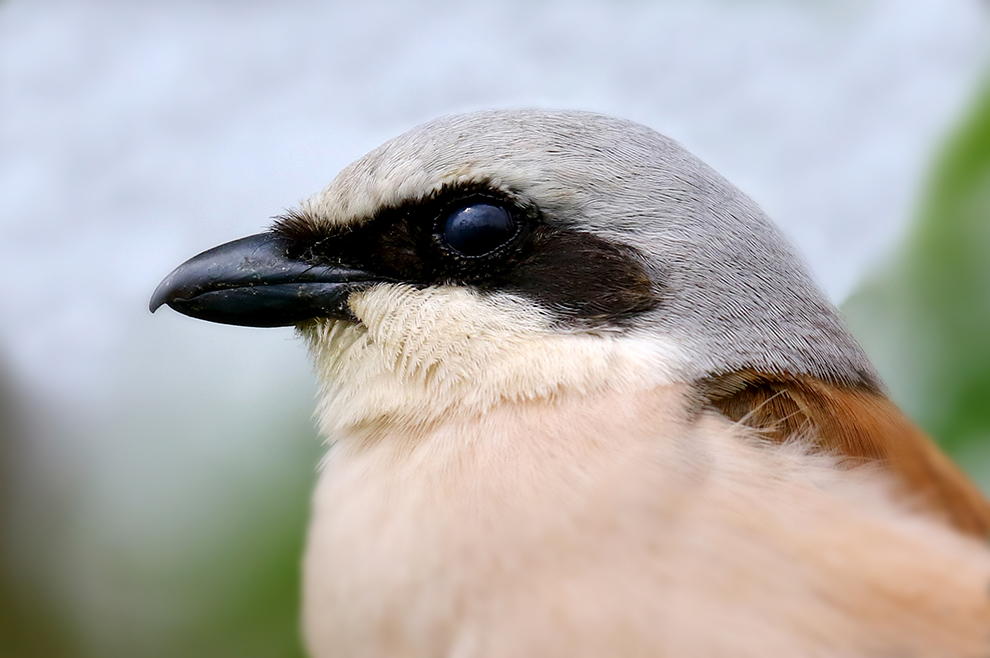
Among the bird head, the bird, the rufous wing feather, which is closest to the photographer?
the bird

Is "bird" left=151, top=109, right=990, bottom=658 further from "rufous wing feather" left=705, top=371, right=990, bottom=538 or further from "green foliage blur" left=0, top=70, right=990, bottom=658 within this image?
"green foliage blur" left=0, top=70, right=990, bottom=658

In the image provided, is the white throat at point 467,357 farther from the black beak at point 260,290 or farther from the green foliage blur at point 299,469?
the green foliage blur at point 299,469

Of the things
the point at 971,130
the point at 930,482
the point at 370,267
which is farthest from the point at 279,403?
the point at 971,130

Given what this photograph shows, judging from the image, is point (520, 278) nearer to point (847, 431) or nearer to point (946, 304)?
point (847, 431)

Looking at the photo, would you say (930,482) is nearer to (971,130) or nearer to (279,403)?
(971,130)

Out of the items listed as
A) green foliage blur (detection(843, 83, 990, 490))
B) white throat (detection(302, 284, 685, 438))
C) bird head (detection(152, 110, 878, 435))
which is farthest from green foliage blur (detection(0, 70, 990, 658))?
white throat (detection(302, 284, 685, 438))

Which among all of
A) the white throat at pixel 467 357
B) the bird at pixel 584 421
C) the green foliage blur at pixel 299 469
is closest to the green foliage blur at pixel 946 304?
the green foliage blur at pixel 299 469

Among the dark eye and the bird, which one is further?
the dark eye
